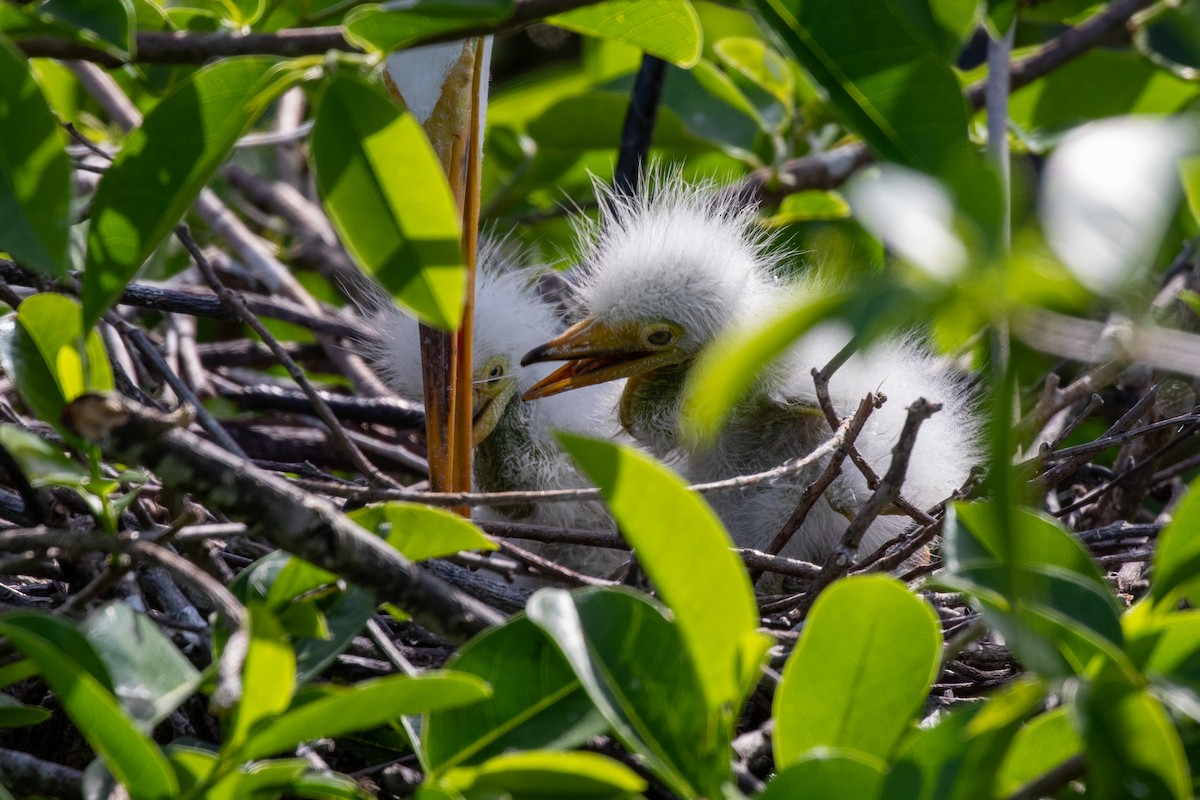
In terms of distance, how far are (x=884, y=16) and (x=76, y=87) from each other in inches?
66.6

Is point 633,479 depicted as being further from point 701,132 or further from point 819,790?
point 701,132

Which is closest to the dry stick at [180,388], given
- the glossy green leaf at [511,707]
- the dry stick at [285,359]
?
the dry stick at [285,359]

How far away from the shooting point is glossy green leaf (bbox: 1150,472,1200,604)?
1.93 feet

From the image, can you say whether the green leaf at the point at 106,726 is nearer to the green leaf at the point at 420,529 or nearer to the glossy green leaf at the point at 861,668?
the green leaf at the point at 420,529

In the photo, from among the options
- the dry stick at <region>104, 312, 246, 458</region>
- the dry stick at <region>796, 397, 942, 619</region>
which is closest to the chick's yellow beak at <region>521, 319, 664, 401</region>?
the dry stick at <region>104, 312, 246, 458</region>

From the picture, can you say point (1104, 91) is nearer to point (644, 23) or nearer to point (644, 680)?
point (644, 23)

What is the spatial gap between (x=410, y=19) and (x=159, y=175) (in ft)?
0.61

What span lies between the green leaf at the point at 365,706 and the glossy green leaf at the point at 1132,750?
291 millimetres

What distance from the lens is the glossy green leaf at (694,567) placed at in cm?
56

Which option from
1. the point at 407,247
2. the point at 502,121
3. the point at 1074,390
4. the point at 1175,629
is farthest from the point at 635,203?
the point at 1175,629

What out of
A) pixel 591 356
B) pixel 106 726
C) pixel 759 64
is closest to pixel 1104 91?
pixel 759 64

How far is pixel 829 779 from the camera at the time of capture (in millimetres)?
559

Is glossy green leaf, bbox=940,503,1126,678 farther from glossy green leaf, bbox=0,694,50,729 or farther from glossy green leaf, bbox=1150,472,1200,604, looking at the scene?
glossy green leaf, bbox=0,694,50,729

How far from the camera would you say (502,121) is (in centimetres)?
206
